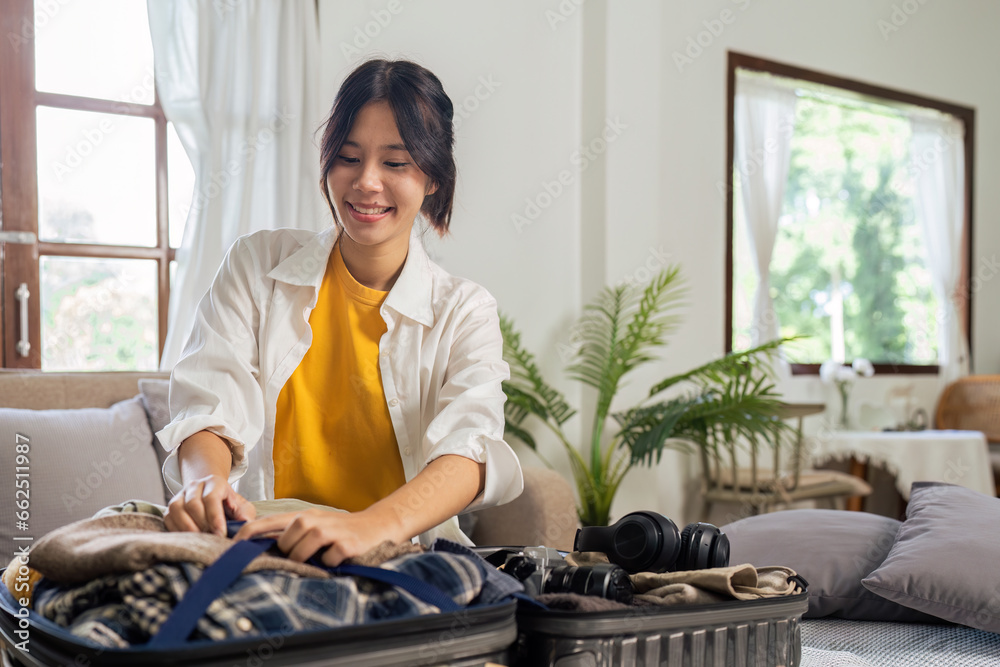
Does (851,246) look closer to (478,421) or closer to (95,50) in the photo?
(95,50)

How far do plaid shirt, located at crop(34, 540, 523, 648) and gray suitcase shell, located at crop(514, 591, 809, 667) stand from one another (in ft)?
0.19

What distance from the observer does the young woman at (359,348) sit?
1137 millimetres

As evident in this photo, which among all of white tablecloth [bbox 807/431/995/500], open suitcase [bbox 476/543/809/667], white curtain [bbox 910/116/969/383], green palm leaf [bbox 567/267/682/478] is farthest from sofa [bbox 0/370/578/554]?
white curtain [bbox 910/116/969/383]

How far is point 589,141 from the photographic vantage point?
3918 mm

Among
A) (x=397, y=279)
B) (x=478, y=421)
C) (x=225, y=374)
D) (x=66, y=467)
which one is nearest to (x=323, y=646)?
(x=478, y=421)

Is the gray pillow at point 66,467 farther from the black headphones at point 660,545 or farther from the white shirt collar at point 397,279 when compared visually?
the black headphones at point 660,545

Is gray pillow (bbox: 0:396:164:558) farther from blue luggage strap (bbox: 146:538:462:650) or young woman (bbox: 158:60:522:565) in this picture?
blue luggage strap (bbox: 146:538:462:650)

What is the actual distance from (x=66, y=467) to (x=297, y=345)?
1.04 meters

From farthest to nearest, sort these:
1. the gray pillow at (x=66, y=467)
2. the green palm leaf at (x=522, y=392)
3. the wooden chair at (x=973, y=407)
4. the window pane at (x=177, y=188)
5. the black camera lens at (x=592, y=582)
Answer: the wooden chair at (x=973, y=407), the green palm leaf at (x=522, y=392), the window pane at (x=177, y=188), the gray pillow at (x=66, y=467), the black camera lens at (x=592, y=582)

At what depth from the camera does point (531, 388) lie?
3.52 metres

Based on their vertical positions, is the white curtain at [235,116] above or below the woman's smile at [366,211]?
above

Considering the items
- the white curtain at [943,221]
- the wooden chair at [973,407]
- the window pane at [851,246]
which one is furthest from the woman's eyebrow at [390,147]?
the white curtain at [943,221]

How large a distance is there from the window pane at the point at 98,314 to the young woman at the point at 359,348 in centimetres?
210

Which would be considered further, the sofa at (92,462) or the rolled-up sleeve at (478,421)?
the sofa at (92,462)
